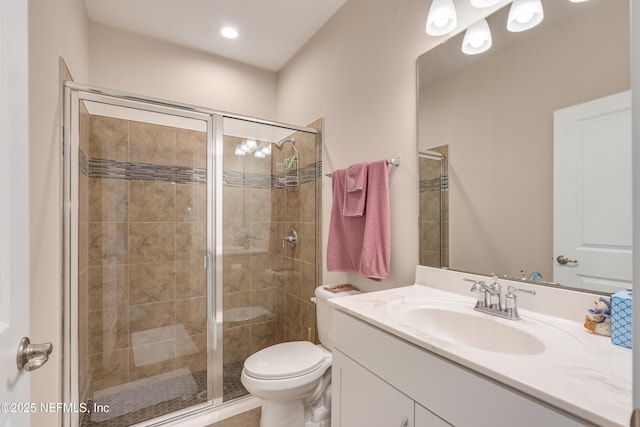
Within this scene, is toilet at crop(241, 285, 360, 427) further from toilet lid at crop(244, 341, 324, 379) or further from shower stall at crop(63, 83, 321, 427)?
shower stall at crop(63, 83, 321, 427)

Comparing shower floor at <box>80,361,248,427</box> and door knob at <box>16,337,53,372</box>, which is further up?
door knob at <box>16,337,53,372</box>

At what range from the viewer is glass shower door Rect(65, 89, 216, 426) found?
171 cm

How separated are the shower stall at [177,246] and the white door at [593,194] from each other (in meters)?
1.48

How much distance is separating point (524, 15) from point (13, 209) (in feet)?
5.26

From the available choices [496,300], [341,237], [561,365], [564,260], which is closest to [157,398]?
[341,237]

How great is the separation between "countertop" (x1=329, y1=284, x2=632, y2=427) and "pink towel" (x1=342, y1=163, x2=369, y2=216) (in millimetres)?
751

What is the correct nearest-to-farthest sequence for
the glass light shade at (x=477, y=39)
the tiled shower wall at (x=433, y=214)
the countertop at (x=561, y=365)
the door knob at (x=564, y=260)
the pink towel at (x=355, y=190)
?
the countertop at (x=561, y=365)
the door knob at (x=564, y=260)
the glass light shade at (x=477, y=39)
the tiled shower wall at (x=433, y=214)
the pink towel at (x=355, y=190)

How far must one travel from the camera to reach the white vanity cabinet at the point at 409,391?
0.60m

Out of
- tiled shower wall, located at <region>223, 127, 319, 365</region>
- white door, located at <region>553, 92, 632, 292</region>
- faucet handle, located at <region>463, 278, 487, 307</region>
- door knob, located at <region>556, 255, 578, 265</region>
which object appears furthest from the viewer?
tiled shower wall, located at <region>223, 127, 319, 365</region>

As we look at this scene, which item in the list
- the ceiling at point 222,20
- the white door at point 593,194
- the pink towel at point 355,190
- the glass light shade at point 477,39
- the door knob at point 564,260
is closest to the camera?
the white door at point 593,194

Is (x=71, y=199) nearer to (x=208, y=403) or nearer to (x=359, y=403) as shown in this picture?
(x=208, y=403)

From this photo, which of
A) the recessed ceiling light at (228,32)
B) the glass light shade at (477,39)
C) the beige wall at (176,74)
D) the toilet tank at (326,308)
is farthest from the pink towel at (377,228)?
the beige wall at (176,74)

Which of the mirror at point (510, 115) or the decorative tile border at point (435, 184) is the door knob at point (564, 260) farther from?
the decorative tile border at point (435, 184)

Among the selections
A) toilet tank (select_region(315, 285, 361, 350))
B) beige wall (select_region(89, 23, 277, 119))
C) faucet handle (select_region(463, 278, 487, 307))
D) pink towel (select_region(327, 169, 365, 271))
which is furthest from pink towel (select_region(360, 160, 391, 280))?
beige wall (select_region(89, 23, 277, 119))
